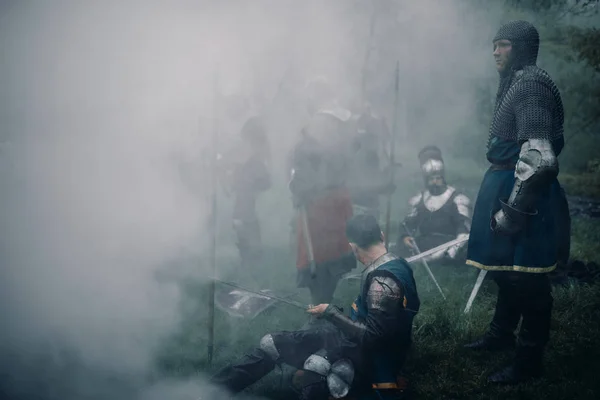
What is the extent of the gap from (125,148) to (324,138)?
2310mm

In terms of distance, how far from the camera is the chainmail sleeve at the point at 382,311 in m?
2.91

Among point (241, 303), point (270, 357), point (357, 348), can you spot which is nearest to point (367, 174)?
point (241, 303)

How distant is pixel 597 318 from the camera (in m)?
4.46

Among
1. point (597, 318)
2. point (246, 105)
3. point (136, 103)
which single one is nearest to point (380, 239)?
point (597, 318)

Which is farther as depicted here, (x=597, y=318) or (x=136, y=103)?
(x=136, y=103)

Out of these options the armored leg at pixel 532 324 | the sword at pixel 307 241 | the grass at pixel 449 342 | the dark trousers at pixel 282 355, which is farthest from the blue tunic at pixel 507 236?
the sword at pixel 307 241

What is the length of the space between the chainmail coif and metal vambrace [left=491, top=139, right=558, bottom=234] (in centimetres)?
10

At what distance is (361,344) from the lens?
3.00 meters

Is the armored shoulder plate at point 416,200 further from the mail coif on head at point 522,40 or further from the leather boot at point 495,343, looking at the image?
the mail coif on head at point 522,40

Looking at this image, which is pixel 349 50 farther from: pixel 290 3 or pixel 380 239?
pixel 380 239

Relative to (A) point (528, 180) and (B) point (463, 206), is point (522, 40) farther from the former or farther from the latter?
(B) point (463, 206)

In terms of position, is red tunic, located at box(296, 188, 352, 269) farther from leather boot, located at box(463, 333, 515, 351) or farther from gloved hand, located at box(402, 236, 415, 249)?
leather boot, located at box(463, 333, 515, 351)

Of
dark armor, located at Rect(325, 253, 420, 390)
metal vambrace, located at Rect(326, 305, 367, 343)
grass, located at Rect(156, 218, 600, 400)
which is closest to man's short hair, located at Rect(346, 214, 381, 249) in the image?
dark armor, located at Rect(325, 253, 420, 390)

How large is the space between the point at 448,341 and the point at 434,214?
9.55 feet
